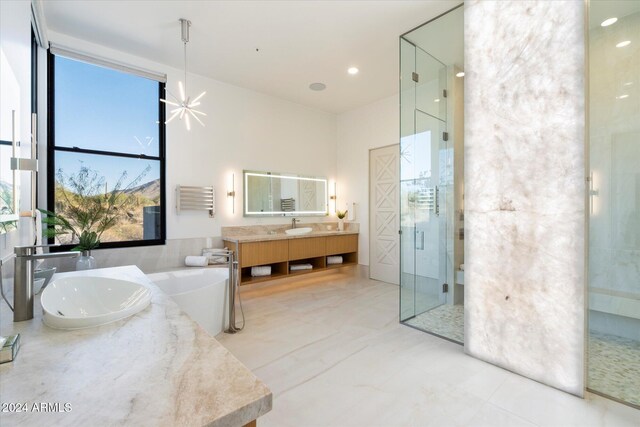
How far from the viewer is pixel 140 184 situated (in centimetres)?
370

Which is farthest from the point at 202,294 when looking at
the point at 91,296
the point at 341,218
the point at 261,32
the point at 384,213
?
the point at 384,213

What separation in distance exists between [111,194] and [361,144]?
3.94m

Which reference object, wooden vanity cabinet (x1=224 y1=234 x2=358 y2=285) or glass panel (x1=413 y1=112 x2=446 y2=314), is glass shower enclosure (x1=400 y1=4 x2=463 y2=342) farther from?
wooden vanity cabinet (x1=224 y1=234 x2=358 y2=285)

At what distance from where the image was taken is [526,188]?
7.02 feet

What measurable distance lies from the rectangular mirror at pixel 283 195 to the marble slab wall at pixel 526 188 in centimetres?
317

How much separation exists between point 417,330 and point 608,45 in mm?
2717

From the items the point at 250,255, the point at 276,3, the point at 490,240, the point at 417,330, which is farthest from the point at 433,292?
the point at 276,3

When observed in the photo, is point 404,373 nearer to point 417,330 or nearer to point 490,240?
point 417,330

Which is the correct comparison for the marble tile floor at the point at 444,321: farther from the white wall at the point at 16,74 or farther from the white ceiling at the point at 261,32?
the white wall at the point at 16,74

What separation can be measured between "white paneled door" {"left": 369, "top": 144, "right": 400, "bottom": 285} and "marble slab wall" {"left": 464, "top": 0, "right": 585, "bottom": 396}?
2.41 metres

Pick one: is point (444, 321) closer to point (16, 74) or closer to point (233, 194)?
point (233, 194)

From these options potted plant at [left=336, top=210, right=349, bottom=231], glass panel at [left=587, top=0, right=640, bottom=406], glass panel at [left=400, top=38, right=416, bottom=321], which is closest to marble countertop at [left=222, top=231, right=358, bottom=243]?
potted plant at [left=336, top=210, right=349, bottom=231]

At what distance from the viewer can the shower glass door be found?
3145 mm

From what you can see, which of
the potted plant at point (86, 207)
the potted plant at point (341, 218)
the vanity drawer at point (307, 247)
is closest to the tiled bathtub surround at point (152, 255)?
the potted plant at point (86, 207)
